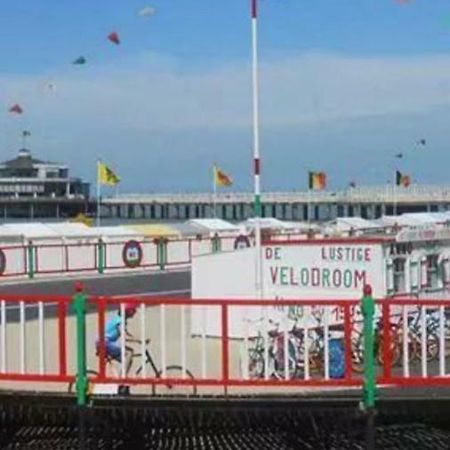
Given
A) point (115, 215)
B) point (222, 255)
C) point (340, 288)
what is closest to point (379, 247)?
point (340, 288)

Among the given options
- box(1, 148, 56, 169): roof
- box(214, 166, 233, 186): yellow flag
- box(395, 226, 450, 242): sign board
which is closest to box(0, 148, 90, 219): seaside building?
box(1, 148, 56, 169): roof

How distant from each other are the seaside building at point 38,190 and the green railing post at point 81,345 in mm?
113821

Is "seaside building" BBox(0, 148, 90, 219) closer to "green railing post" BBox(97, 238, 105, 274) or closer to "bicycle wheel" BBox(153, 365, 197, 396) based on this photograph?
"green railing post" BBox(97, 238, 105, 274)

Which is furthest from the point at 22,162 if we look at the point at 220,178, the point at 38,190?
the point at 220,178

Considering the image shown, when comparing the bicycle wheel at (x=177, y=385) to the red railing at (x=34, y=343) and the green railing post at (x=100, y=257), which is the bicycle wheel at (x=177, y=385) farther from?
the green railing post at (x=100, y=257)

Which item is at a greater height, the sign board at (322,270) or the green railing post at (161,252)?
the green railing post at (161,252)

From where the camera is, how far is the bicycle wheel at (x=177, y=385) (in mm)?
11180

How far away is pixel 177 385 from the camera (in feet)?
35.8

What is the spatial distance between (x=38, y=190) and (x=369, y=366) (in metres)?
127

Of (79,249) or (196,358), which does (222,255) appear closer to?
(196,358)

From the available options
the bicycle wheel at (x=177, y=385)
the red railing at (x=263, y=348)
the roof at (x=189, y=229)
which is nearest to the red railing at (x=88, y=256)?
the roof at (x=189, y=229)

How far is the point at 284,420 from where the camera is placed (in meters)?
10.8

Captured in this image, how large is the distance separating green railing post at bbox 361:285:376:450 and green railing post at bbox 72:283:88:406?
8.81ft

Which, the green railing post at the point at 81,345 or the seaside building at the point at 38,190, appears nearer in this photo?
the green railing post at the point at 81,345
